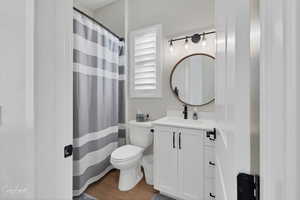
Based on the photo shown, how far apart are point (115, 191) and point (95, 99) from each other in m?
1.15

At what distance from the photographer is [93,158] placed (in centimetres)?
197

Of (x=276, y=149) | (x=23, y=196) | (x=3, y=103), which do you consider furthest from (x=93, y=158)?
(x=276, y=149)

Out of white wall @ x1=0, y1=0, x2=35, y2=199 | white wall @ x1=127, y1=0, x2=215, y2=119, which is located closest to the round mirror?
white wall @ x1=127, y1=0, x2=215, y2=119

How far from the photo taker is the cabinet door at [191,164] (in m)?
1.50

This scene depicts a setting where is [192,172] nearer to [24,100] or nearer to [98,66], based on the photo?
[24,100]

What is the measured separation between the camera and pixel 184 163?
1.59 metres

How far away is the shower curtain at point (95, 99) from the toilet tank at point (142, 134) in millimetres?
404

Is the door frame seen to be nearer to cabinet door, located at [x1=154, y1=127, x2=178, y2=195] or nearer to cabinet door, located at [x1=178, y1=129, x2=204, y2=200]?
cabinet door, located at [x1=178, y1=129, x2=204, y2=200]

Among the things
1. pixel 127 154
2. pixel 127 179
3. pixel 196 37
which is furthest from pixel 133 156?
pixel 196 37

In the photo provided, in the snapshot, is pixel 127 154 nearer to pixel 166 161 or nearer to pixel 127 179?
pixel 127 179

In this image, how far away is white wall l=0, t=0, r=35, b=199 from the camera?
69 centimetres

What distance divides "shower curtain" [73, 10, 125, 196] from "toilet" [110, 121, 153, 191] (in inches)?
13.3

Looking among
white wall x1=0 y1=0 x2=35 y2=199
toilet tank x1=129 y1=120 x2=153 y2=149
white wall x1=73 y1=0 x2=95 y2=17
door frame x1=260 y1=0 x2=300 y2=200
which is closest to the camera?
door frame x1=260 y1=0 x2=300 y2=200

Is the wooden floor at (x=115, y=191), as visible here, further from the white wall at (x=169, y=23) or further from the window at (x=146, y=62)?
the window at (x=146, y=62)
